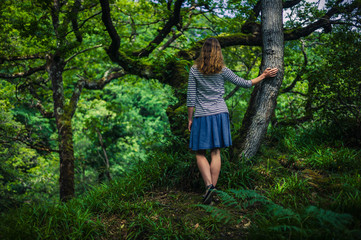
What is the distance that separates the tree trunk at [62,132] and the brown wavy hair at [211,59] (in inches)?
214

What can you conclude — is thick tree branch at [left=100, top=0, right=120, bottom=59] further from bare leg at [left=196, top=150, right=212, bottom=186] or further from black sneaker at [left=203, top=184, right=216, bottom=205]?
black sneaker at [left=203, top=184, right=216, bottom=205]

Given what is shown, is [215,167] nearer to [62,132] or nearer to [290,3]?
[290,3]

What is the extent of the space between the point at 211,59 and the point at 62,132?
571 cm

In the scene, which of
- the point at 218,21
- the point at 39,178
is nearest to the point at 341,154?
the point at 218,21

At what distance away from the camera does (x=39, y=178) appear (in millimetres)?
9859

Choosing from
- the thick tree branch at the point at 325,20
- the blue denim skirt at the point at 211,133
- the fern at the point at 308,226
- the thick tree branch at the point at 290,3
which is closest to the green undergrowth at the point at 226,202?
the fern at the point at 308,226

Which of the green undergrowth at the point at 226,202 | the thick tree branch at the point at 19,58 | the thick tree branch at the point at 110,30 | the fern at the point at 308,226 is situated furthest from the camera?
the thick tree branch at the point at 19,58

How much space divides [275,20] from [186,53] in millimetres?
2465

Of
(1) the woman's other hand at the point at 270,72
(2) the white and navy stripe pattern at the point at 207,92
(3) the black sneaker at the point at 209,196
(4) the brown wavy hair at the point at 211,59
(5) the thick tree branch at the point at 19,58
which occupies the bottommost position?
(3) the black sneaker at the point at 209,196

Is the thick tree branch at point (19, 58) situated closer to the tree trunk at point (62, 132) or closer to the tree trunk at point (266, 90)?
the tree trunk at point (62, 132)

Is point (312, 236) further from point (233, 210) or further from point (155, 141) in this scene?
point (155, 141)

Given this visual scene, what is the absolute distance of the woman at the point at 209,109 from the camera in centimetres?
307

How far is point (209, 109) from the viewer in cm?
313

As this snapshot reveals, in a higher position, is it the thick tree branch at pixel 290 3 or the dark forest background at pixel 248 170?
the thick tree branch at pixel 290 3
